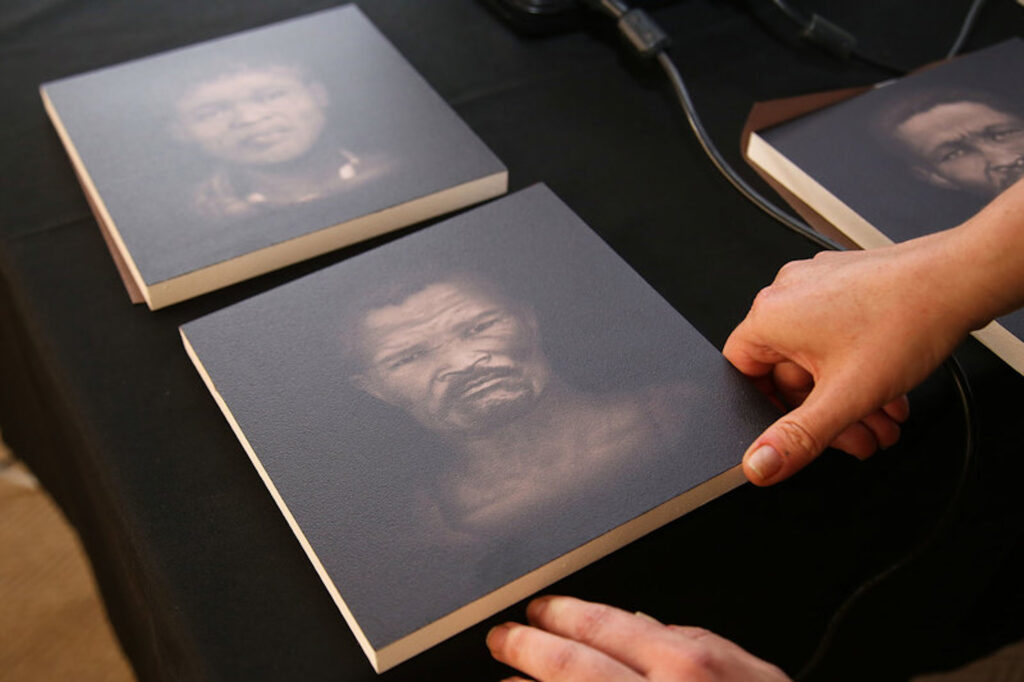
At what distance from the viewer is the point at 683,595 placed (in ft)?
1.95

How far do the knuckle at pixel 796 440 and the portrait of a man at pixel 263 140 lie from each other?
390mm

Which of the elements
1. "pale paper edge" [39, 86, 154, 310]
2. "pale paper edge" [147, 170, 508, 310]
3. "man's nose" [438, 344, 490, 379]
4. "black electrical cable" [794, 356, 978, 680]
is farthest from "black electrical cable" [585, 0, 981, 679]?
"pale paper edge" [39, 86, 154, 310]

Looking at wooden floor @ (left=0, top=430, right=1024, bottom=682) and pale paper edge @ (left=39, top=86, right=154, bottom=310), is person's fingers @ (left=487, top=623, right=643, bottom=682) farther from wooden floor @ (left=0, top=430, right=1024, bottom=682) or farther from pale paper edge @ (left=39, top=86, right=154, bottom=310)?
wooden floor @ (left=0, top=430, right=1024, bottom=682)

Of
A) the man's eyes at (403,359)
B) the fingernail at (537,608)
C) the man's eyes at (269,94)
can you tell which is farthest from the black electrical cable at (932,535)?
the man's eyes at (269,94)

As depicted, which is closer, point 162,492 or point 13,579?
point 162,492

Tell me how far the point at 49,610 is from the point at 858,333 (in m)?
1.07

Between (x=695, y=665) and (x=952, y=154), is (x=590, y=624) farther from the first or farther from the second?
(x=952, y=154)

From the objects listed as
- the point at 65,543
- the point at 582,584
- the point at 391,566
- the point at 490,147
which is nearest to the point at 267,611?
the point at 391,566

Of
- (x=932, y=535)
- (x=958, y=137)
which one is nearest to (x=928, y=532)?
(x=932, y=535)

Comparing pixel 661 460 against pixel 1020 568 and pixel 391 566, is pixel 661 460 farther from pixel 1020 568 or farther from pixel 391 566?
pixel 1020 568

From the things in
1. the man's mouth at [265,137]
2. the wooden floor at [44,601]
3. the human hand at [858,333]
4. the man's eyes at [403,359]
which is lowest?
the wooden floor at [44,601]

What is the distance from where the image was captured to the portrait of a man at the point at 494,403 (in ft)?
1.84

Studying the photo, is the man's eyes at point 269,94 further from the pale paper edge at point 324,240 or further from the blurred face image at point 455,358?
the blurred face image at point 455,358

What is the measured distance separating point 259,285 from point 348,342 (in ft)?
0.41
